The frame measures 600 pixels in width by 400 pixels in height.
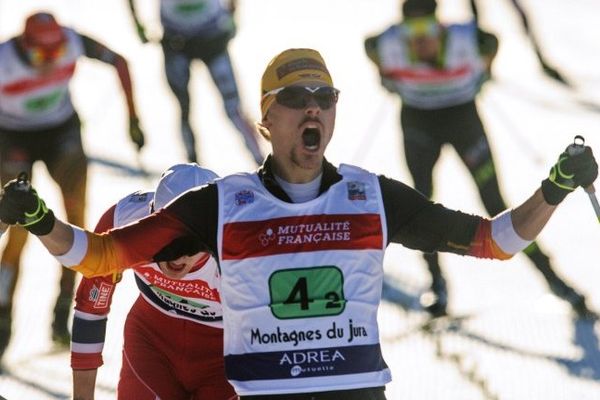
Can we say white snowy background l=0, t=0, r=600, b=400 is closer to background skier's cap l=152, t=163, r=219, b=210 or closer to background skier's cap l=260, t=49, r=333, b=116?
background skier's cap l=152, t=163, r=219, b=210

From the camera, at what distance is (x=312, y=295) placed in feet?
18.5

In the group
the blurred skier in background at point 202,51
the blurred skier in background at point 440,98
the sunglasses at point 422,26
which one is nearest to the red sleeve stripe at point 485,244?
the blurred skier in background at point 440,98

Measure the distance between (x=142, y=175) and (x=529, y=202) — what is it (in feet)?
28.3

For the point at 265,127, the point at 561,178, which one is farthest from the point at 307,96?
the point at 561,178

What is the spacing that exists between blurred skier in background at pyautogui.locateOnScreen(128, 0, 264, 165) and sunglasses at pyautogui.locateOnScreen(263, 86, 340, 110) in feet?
24.2

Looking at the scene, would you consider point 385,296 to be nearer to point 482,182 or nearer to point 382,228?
point 482,182

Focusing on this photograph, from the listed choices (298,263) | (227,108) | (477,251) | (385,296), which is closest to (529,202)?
(477,251)

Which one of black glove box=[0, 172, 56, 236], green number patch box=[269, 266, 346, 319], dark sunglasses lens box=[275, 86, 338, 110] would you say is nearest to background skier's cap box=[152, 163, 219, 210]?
dark sunglasses lens box=[275, 86, 338, 110]

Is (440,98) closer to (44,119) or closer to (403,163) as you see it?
(44,119)

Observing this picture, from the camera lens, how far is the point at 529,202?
18.7ft

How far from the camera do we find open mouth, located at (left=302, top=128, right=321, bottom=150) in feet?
18.7

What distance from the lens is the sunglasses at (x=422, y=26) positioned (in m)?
10.5

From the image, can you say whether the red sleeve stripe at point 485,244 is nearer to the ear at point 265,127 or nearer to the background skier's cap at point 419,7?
the ear at point 265,127

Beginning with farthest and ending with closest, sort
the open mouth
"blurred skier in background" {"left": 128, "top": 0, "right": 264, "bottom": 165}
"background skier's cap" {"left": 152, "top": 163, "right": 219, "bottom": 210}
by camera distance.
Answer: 1. "blurred skier in background" {"left": 128, "top": 0, "right": 264, "bottom": 165}
2. "background skier's cap" {"left": 152, "top": 163, "right": 219, "bottom": 210}
3. the open mouth
